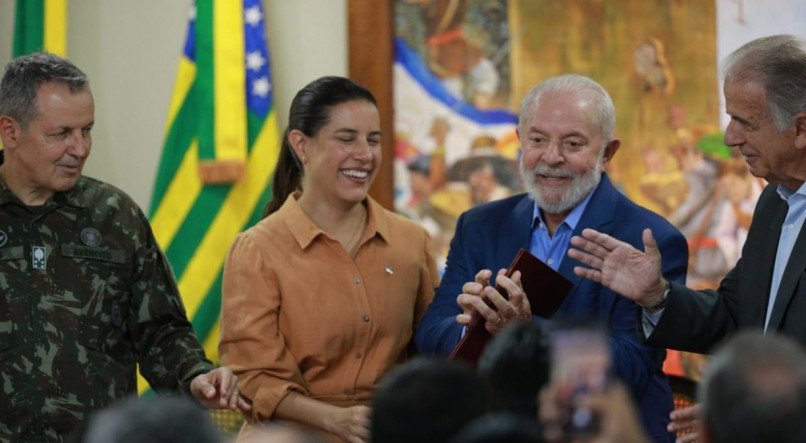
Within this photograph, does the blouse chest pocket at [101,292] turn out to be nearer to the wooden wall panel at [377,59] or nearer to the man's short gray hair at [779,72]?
the man's short gray hair at [779,72]

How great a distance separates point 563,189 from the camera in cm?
367

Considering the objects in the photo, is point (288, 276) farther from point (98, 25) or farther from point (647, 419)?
point (98, 25)

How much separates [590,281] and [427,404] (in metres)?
1.96

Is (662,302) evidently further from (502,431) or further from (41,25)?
(41,25)

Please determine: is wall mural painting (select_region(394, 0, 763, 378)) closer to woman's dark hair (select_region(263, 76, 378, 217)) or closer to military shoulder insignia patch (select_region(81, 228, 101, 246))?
woman's dark hair (select_region(263, 76, 378, 217))

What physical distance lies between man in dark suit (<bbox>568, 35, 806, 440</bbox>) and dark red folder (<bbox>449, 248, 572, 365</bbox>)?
133 millimetres

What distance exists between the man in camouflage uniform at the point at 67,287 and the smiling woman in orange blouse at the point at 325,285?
20cm

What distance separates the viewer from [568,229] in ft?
12.2

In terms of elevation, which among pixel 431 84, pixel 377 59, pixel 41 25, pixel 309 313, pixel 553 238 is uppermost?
pixel 41 25

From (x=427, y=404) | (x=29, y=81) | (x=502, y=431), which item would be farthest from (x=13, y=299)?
(x=502, y=431)

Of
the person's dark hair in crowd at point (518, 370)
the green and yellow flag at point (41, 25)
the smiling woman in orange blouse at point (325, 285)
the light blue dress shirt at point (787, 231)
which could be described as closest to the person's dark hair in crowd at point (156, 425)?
the person's dark hair in crowd at point (518, 370)

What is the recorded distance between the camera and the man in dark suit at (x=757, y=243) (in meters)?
3.32

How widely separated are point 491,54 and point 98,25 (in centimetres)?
185

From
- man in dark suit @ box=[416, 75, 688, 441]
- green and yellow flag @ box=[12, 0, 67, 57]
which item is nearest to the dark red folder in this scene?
man in dark suit @ box=[416, 75, 688, 441]
